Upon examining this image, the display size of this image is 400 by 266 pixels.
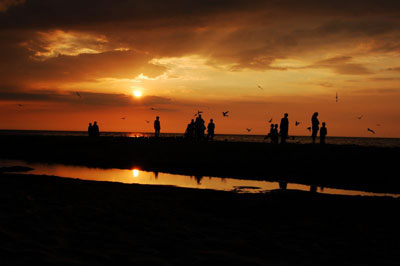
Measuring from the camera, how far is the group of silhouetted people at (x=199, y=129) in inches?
1496

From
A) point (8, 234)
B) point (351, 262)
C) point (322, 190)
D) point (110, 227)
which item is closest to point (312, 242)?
point (351, 262)

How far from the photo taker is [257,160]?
81.1 ft

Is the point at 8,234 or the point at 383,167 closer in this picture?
the point at 8,234

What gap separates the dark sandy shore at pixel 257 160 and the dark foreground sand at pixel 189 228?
641 cm

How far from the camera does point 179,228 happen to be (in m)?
8.45

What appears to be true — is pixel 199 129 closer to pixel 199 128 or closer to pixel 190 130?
pixel 199 128

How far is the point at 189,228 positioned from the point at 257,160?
16699 millimetres

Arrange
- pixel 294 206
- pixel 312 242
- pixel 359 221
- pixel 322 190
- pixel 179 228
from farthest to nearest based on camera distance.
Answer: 1. pixel 322 190
2. pixel 294 206
3. pixel 359 221
4. pixel 179 228
5. pixel 312 242

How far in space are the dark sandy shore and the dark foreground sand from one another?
6.41 m

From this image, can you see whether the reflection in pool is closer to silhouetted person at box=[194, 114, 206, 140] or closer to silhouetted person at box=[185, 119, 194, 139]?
silhouetted person at box=[194, 114, 206, 140]

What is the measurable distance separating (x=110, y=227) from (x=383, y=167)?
17876 millimetres

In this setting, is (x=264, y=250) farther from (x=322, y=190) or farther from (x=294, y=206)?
(x=322, y=190)

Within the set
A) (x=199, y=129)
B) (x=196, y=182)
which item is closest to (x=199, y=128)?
(x=199, y=129)

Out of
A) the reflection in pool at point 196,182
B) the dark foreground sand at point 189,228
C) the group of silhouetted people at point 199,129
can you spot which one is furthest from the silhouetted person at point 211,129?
the dark foreground sand at point 189,228
